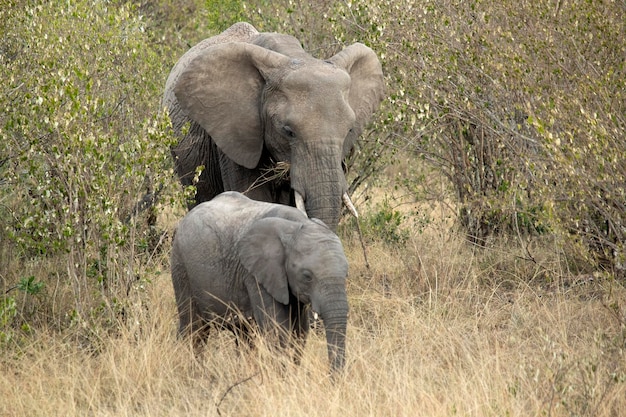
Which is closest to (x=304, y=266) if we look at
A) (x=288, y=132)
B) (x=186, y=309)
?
(x=186, y=309)

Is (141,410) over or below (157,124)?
below

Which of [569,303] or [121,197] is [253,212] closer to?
[121,197]

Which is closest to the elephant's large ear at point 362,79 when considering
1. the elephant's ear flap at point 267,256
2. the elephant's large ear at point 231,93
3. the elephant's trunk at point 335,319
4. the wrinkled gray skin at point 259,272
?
the elephant's large ear at point 231,93

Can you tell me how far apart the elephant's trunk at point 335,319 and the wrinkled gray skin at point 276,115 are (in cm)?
222

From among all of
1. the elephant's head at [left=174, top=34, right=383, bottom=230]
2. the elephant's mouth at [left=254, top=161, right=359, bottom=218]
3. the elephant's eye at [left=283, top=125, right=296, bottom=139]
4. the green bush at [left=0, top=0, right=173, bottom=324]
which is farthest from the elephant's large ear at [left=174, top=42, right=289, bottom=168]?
the green bush at [left=0, top=0, right=173, bottom=324]

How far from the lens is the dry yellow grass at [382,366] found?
564 cm

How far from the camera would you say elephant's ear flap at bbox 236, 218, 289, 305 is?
20.2 feet

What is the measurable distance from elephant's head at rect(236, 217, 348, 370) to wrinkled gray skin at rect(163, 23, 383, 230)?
1794 millimetres

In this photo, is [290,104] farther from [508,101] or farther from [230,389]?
[230,389]

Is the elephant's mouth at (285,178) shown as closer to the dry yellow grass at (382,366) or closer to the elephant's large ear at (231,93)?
the elephant's large ear at (231,93)

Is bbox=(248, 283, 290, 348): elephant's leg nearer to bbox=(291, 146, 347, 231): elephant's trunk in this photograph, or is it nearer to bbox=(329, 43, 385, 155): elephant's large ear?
bbox=(291, 146, 347, 231): elephant's trunk

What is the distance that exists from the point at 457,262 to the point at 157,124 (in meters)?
3.01

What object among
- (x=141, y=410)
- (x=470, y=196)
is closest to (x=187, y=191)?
(x=141, y=410)

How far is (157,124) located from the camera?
7.21 m
